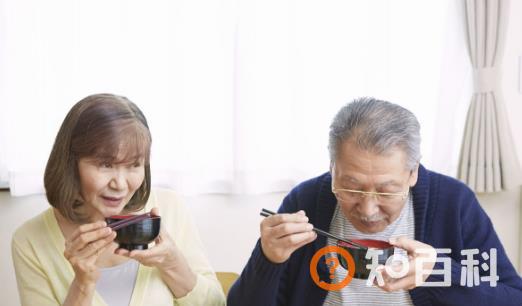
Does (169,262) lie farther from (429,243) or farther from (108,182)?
(429,243)

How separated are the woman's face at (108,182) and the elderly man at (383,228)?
392 millimetres

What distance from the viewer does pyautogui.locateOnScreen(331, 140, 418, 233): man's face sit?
1.48 m

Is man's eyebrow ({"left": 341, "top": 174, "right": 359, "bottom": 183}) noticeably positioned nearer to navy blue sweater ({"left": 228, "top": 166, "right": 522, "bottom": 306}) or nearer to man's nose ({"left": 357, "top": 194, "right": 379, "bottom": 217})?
man's nose ({"left": 357, "top": 194, "right": 379, "bottom": 217})

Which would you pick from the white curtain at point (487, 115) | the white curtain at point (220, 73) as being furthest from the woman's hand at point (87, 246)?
the white curtain at point (487, 115)

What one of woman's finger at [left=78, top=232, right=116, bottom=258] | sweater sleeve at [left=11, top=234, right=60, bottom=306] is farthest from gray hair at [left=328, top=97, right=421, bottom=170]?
sweater sleeve at [left=11, top=234, right=60, bottom=306]

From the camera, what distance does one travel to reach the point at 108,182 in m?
1.65

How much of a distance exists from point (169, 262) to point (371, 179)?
60 cm

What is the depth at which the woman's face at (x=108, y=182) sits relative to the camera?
164 centimetres

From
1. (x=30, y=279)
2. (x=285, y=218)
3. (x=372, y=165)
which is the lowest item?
(x=30, y=279)

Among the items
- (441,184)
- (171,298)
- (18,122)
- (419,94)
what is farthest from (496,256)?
(18,122)

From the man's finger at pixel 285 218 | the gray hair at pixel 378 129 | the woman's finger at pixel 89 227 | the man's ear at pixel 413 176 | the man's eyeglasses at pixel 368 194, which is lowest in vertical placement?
the woman's finger at pixel 89 227

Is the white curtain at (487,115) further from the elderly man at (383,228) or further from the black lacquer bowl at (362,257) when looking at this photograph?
the black lacquer bowl at (362,257)

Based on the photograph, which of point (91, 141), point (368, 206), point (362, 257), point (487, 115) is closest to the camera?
point (362, 257)

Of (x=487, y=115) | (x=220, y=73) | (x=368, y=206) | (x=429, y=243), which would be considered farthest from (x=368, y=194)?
(x=487, y=115)
